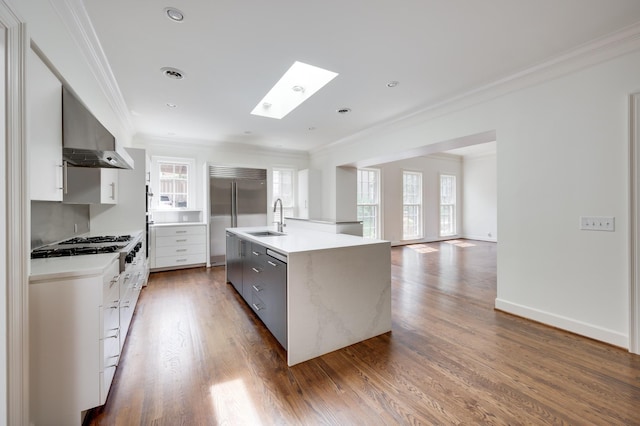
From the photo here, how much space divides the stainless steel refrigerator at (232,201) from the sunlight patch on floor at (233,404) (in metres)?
3.86

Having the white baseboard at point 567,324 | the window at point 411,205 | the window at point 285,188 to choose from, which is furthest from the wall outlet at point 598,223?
the window at point 411,205

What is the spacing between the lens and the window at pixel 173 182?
18.0 ft

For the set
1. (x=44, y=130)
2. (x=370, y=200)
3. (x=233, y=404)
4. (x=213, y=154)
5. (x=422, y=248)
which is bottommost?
(x=233, y=404)

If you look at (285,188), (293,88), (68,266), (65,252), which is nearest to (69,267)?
(68,266)

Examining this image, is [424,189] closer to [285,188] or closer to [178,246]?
[285,188]

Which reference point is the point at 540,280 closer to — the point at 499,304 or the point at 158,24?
the point at 499,304

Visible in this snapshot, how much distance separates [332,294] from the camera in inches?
88.4

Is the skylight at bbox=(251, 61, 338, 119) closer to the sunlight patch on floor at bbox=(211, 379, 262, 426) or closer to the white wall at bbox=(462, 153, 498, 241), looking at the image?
the sunlight patch on floor at bbox=(211, 379, 262, 426)

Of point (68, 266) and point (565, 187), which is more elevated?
point (565, 187)

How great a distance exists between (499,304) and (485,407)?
73.0 inches

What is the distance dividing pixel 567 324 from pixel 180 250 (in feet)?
18.2

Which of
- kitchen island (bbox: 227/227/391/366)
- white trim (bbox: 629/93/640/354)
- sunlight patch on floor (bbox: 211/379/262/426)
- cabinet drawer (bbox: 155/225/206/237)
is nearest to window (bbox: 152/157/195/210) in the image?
cabinet drawer (bbox: 155/225/206/237)

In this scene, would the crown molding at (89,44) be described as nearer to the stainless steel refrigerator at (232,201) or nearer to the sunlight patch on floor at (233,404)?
the stainless steel refrigerator at (232,201)

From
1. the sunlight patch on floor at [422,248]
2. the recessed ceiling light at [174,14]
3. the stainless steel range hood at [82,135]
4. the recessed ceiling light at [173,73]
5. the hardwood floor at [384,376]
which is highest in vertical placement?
the recessed ceiling light at [173,73]
